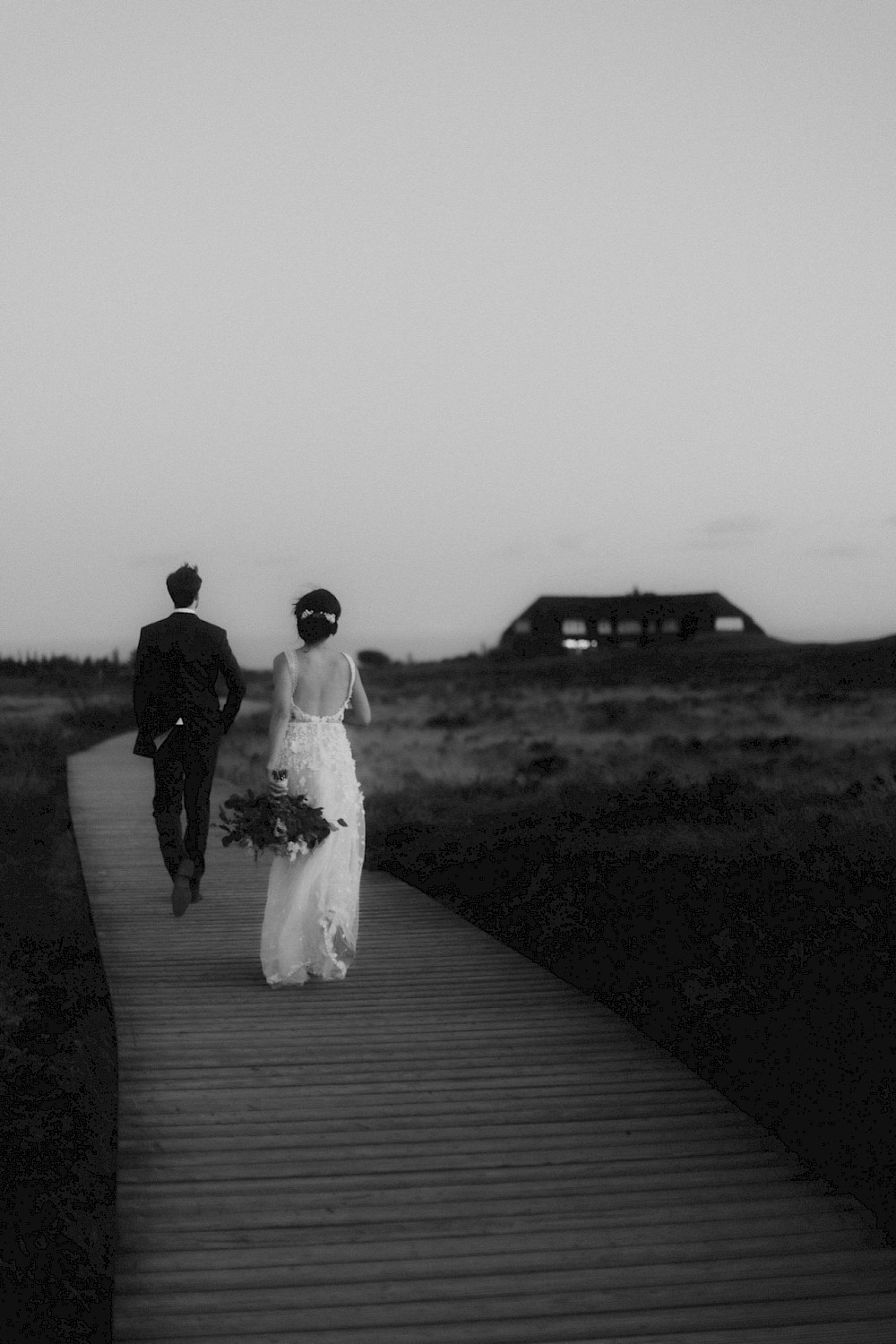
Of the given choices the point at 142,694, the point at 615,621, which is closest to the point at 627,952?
the point at 142,694

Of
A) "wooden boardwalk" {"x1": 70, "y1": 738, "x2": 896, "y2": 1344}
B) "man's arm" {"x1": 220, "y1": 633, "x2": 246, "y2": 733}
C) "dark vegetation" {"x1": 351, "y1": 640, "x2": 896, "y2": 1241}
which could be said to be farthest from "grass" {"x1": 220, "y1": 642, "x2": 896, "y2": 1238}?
"man's arm" {"x1": 220, "y1": 633, "x2": 246, "y2": 733}

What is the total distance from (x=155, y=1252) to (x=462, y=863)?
776cm

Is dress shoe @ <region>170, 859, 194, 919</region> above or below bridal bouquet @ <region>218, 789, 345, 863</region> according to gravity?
below

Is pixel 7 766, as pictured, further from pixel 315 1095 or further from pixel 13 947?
pixel 315 1095

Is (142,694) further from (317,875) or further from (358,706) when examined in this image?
(317,875)

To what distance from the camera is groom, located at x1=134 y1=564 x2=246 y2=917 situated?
8.30 meters

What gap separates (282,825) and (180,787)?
6.37 feet

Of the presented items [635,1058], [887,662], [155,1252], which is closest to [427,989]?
[635,1058]

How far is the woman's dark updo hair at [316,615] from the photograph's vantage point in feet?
23.1

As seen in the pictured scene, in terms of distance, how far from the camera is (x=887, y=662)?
190ft

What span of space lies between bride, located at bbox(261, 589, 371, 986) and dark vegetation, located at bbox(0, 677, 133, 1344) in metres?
0.99

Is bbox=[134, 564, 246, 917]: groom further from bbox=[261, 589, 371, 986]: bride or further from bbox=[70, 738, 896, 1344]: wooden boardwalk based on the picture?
bbox=[70, 738, 896, 1344]: wooden boardwalk

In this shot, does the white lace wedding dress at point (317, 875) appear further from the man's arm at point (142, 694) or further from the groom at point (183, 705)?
the man's arm at point (142, 694)

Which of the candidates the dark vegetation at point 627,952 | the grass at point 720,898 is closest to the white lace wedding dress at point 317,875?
the dark vegetation at point 627,952
